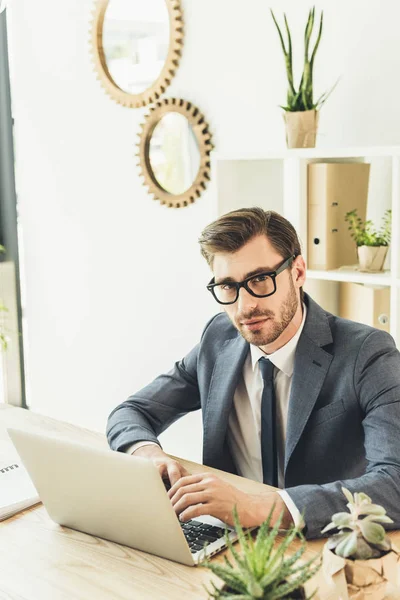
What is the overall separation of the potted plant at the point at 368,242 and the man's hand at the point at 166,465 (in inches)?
42.0

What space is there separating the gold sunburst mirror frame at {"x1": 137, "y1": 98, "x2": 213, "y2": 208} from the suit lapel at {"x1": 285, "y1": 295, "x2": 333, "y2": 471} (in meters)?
1.54

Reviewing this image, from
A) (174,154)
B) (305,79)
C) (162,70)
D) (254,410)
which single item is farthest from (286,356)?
(162,70)

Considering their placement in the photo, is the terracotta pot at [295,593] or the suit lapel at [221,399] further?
the suit lapel at [221,399]

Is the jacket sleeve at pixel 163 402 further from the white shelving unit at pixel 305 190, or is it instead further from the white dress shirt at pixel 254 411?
the white shelving unit at pixel 305 190

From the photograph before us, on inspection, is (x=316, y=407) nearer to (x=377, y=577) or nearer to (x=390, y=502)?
(x=390, y=502)

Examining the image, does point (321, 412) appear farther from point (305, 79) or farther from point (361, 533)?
point (305, 79)

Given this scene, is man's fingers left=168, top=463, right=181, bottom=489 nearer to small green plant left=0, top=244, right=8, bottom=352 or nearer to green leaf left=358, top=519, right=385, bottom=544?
green leaf left=358, top=519, right=385, bottom=544

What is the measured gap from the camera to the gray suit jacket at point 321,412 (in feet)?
5.09

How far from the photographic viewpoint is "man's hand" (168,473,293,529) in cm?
150

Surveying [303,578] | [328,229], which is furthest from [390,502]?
[328,229]

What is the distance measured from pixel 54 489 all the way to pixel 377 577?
677 millimetres

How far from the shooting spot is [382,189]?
273cm

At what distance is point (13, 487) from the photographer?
1775mm

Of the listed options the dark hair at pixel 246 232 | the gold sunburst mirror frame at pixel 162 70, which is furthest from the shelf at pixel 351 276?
the gold sunburst mirror frame at pixel 162 70
